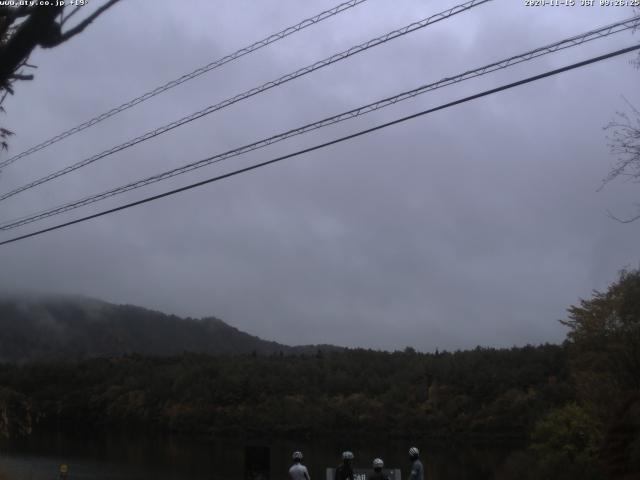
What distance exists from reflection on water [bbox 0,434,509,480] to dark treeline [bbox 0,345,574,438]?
16.2 feet

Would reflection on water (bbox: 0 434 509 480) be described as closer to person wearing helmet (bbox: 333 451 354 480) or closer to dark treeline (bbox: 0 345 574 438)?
dark treeline (bbox: 0 345 574 438)

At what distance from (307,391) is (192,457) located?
3424 centimetres

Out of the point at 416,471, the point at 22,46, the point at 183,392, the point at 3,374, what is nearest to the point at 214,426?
the point at 183,392

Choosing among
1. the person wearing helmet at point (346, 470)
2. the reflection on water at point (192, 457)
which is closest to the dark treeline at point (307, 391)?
the reflection on water at point (192, 457)

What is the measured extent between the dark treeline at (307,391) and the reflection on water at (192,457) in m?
4.93

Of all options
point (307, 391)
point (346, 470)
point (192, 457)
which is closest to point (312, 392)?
point (307, 391)

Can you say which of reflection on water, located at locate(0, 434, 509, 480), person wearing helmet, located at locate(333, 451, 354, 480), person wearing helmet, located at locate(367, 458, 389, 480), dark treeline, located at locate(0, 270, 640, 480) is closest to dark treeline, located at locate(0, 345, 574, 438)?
dark treeline, located at locate(0, 270, 640, 480)

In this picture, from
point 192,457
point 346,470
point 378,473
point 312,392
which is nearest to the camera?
point 378,473

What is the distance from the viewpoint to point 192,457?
57094 mm

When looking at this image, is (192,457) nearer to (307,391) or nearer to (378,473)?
(307,391)

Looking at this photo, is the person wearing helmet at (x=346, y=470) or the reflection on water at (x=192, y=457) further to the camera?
the reflection on water at (x=192, y=457)

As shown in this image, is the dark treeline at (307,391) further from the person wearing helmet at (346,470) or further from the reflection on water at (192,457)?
the person wearing helmet at (346,470)

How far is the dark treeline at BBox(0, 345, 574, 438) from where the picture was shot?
75.9m

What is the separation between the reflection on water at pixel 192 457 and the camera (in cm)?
4341
